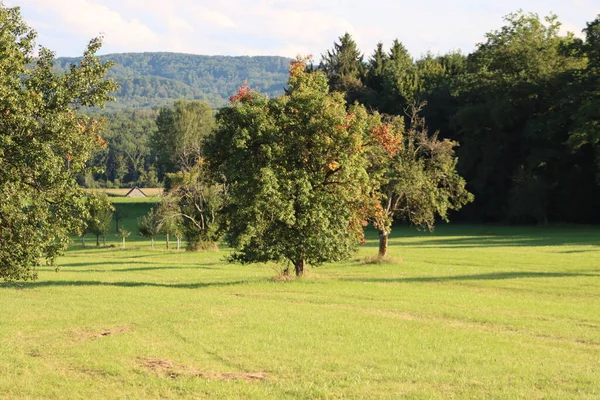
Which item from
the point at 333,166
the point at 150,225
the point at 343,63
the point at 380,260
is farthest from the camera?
the point at 343,63

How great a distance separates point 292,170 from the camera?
32.4m

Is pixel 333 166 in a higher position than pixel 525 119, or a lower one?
lower

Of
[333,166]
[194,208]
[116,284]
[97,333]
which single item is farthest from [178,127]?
[97,333]

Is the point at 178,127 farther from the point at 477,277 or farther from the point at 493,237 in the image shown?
the point at 477,277

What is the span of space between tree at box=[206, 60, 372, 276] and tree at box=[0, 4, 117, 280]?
12.7 meters

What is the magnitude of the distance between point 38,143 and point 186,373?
6629 mm

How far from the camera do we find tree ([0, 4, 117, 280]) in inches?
682

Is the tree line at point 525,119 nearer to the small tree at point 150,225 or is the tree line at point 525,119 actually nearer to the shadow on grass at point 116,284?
the small tree at point 150,225

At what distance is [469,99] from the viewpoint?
277 ft

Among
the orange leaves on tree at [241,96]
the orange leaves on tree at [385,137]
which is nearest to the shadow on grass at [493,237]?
the orange leaves on tree at [385,137]

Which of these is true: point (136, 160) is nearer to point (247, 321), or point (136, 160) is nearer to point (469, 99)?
point (469, 99)

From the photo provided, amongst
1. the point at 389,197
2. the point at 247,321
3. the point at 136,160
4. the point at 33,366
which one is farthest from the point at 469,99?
the point at 136,160

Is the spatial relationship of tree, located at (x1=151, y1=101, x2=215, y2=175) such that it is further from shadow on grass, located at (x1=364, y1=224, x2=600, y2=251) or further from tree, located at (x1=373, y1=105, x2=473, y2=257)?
tree, located at (x1=373, y1=105, x2=473, y2=257)

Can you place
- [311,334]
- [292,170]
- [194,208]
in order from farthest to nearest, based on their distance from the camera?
[194,208] → [292,170] → [311,334]
